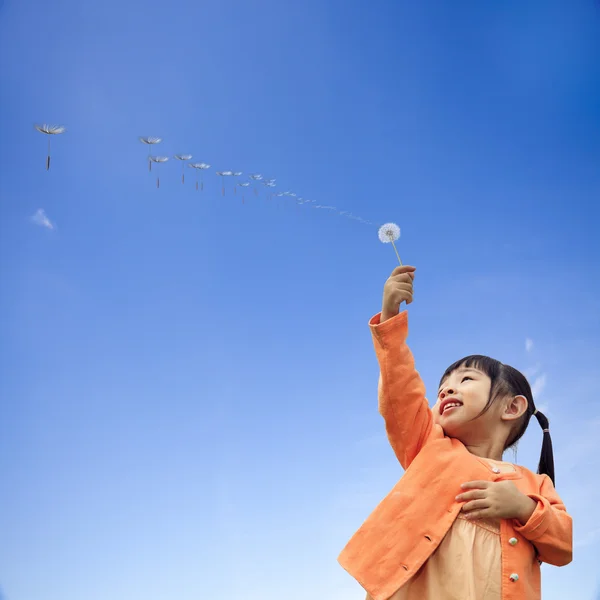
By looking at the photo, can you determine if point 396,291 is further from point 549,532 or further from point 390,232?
point 549,532

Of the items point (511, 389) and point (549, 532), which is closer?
point (549, 532)

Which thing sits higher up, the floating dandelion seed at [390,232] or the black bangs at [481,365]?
the floating dandelion seed at [390,232]

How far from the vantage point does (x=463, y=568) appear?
108 inches

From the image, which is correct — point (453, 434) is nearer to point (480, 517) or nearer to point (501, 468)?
point (501, 468)

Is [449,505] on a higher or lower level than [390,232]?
lower

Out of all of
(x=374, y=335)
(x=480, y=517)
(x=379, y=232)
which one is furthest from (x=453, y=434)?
(x=379, y=232)

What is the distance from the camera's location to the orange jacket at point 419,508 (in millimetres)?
2818

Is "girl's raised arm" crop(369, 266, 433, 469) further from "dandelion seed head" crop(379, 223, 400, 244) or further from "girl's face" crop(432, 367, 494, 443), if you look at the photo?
"dandelion seed head" crop(379, 223, 400, 244)

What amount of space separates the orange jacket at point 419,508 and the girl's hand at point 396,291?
0.06 metres

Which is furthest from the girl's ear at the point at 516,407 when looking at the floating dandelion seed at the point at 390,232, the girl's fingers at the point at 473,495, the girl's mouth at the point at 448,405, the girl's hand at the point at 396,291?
the floating dandelion seed at the point at 390,232

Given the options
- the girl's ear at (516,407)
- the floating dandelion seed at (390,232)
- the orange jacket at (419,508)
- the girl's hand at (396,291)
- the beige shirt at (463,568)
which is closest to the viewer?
the beige shirt at (463,568)

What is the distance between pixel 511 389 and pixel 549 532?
76cm

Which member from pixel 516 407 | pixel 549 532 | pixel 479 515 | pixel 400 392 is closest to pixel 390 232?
pixel 400 392

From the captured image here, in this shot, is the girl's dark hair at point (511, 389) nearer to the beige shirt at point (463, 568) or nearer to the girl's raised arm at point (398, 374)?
the girl's raised arm at point (398, 374)
